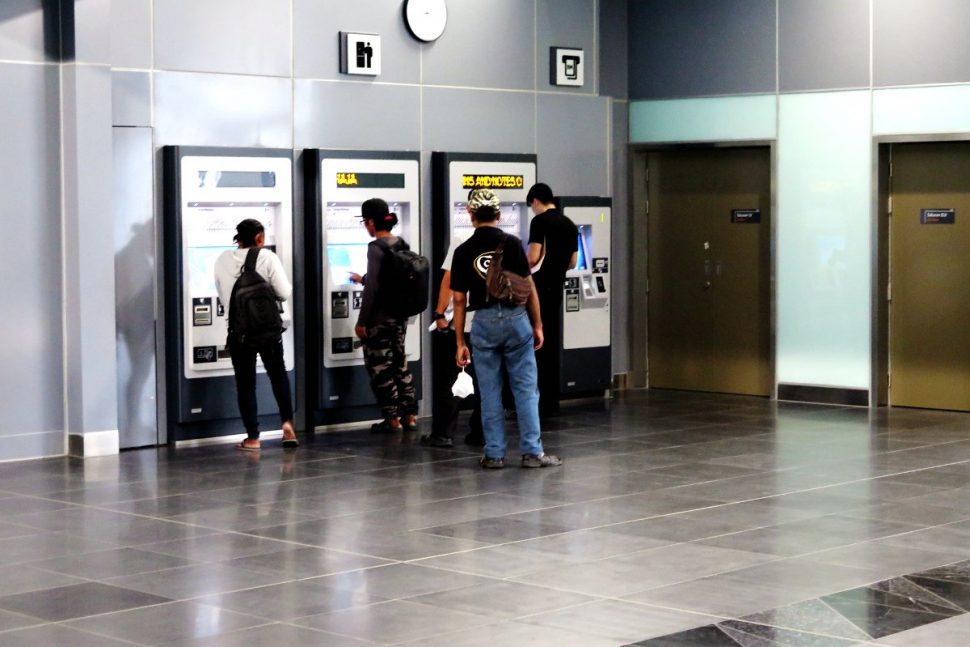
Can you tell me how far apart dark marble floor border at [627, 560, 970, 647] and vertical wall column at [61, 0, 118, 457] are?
18.0 feet

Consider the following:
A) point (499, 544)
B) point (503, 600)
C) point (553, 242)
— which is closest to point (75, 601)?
point (503, 600)

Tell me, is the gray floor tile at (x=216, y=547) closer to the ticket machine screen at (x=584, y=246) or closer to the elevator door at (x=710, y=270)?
the ticket machine screen at (x=584, y=246)

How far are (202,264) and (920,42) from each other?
5.82m

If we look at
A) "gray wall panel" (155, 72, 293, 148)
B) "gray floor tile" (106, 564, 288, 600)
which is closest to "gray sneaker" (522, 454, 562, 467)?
"gray floor tile" (106, 564, 288, 600)

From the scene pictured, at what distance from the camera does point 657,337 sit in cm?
1389

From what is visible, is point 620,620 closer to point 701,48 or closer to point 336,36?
point 336,36

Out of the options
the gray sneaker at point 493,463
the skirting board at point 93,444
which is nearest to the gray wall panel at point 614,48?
the gray sneaker at point 493,463

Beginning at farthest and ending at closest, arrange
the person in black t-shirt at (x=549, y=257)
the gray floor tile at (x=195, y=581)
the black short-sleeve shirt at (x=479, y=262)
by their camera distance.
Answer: the person in black t-shirt at (x=549, y=257)
the black short-sleeve shirt at (x=479, y=262)
the gray floor tile at (x=195, y=581)

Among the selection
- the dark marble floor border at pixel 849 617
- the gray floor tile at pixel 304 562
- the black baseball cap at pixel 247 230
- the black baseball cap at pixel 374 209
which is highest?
the black baseball cap at pixel 374 209

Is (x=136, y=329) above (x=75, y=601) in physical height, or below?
above

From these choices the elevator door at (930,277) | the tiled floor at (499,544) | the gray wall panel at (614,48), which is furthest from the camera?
the gray wall panel at (614,48)

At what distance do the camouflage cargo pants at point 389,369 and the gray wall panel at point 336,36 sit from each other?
6.52 feet

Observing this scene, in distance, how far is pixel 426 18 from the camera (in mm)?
11555

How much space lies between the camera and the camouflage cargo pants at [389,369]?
1052 cm
